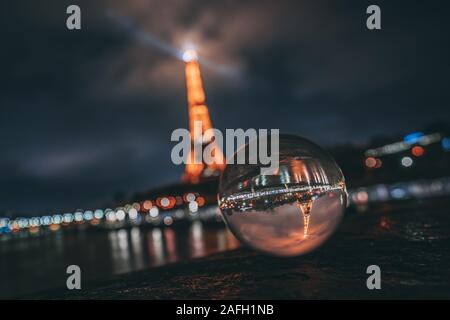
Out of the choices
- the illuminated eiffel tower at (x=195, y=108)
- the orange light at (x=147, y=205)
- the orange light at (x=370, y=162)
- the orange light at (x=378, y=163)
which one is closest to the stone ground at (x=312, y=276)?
the illuminated eiffel tower at (x=195, y=108)

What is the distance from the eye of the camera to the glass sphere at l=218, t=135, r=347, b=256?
3.74 m

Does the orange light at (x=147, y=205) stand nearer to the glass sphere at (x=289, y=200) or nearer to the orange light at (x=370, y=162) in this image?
the orange light at (x=370, y=162)

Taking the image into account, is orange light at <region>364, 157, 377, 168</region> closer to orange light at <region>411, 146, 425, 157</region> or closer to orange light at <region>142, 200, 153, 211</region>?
orange light at <region>411, 146, 425, 157</region>

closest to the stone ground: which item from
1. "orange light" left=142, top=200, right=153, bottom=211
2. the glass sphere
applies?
the glass sphere

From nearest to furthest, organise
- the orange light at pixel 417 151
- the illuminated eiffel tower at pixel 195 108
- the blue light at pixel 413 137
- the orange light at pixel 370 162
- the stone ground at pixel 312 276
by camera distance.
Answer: the stone ground at pixel 312 276
the illuminated eiffel tower at pixel 195 108
the orange light at pixel 370 162
the orange light at pixel 417 151
the blue light at pixel 413 137

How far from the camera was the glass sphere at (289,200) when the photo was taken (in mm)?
3744

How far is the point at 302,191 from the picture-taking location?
3740 mm

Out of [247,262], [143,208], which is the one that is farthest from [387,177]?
[143,208]

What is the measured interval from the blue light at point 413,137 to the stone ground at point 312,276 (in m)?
105

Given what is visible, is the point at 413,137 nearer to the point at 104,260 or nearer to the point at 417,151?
the point at 417,151

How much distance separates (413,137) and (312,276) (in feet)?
357

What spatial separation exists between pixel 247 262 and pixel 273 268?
703 millimetres

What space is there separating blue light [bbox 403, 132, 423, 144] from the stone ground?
345 feet
